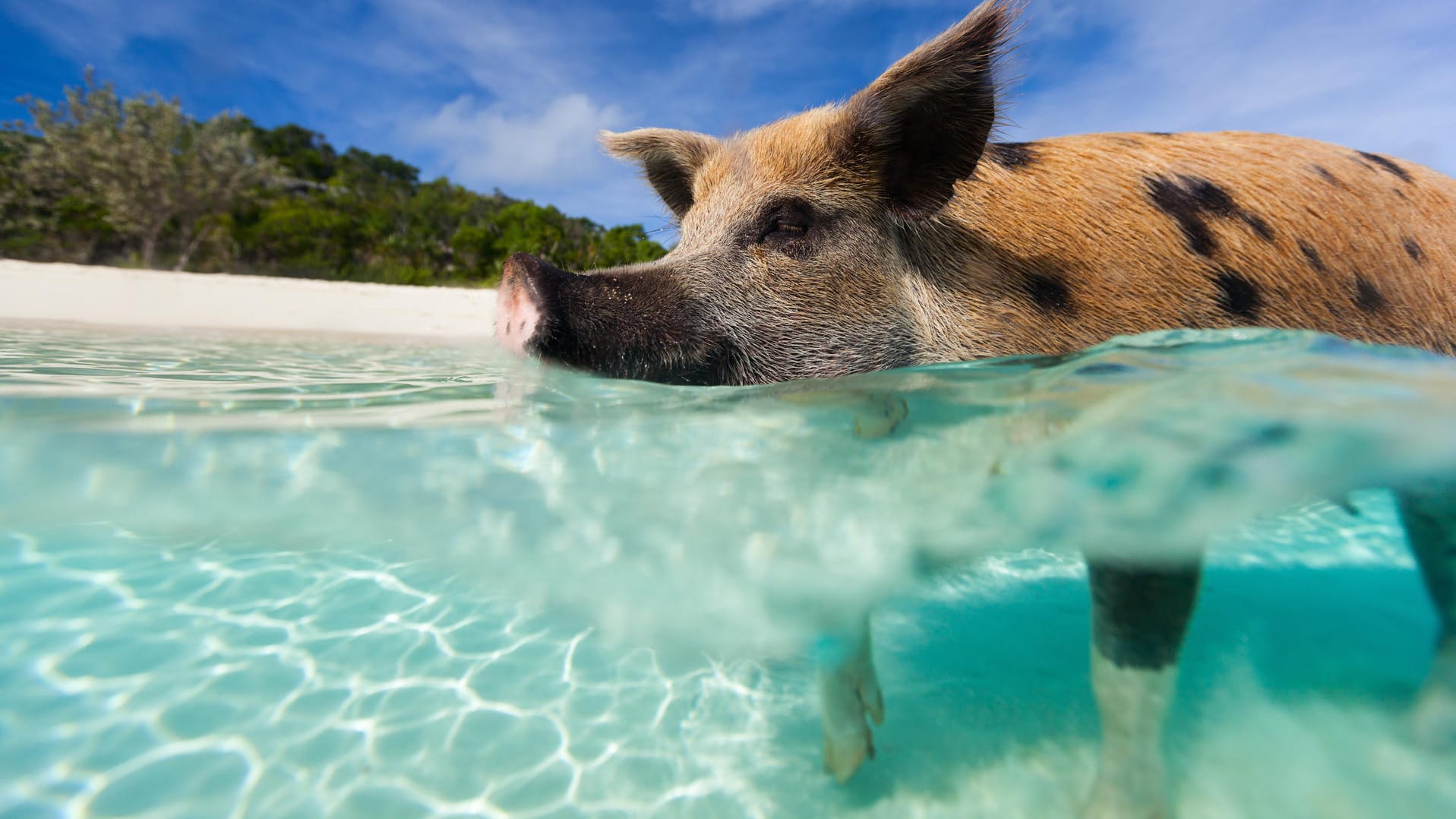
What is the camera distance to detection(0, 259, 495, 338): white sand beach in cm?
1040

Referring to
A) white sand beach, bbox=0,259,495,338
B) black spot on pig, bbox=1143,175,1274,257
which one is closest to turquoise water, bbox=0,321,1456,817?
black spot on pig, bbox=1143,175,1274,257

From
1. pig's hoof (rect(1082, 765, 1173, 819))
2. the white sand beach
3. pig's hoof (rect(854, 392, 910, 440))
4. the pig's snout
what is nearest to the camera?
pig's hoof (rect(1082, 765, 1173, 819))

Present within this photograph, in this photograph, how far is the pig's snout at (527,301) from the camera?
2.48m

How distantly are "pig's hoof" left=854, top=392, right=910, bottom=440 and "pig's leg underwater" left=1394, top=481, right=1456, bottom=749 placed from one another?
1539 millimetres

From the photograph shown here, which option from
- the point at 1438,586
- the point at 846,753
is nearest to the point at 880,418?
the point at 846,753

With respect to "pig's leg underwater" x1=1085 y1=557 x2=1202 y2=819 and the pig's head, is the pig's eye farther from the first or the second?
"pig's leg underwater" x1=1085 y1=557 x2=1202 y2=819

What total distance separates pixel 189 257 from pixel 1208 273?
42320mm

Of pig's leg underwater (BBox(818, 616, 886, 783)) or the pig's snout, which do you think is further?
the pig's snout

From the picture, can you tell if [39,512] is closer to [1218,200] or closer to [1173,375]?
[1173,375]

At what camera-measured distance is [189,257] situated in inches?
1334

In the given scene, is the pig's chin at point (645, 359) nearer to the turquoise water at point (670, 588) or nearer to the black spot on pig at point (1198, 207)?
the turquoise water at point (670, 588)

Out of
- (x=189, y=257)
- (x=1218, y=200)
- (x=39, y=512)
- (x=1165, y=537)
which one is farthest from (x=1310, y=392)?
(x=189, y=257)

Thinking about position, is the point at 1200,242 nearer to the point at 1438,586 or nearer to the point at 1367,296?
the point at 1367,296

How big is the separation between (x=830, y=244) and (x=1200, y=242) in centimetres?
160
